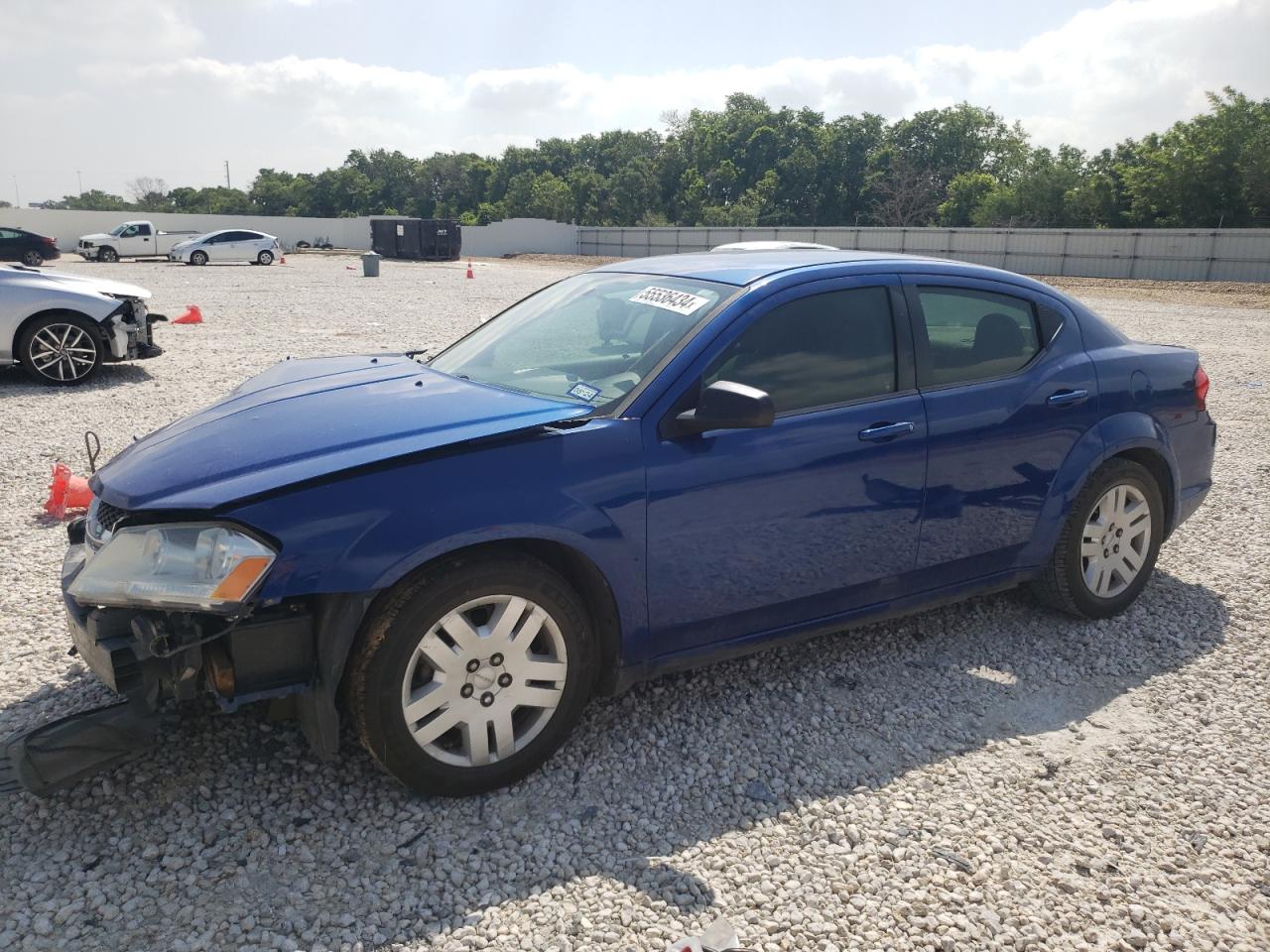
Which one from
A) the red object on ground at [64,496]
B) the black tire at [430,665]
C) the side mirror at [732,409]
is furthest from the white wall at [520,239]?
the black tire at [430,665]

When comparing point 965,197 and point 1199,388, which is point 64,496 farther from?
point 965,197

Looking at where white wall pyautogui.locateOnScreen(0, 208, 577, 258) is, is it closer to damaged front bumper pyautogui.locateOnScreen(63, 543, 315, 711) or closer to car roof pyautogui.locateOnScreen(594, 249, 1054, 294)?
car roof pyautogui.locateOnScreen(594, 249, 1054, 294)

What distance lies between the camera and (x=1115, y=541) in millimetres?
4379

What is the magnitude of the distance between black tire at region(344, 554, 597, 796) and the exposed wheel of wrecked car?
27.5 feet

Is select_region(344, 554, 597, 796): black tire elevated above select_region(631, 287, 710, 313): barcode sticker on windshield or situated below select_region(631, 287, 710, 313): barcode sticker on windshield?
below

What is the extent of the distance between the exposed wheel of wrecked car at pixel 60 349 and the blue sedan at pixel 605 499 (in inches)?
259

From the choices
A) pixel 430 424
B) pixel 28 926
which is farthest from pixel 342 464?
pixel 28 926

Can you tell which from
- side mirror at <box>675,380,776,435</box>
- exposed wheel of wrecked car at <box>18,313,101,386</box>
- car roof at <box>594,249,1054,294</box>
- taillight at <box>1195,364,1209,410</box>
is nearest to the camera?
side mirror at <box>675,380,776,435</box>

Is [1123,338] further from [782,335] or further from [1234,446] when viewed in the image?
[1234,446]

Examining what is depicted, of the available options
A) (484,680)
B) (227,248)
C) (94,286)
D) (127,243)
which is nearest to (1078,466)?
(484,680)

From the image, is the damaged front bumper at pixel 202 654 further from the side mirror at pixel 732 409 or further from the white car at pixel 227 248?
the white car at pixel 227 248

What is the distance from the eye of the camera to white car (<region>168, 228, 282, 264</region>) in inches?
1449

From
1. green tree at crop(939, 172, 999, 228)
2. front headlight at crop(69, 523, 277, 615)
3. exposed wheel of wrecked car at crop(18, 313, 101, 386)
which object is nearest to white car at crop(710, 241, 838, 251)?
front headlight at crop(69, 523, 277, 615)

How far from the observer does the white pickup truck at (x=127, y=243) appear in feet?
128
